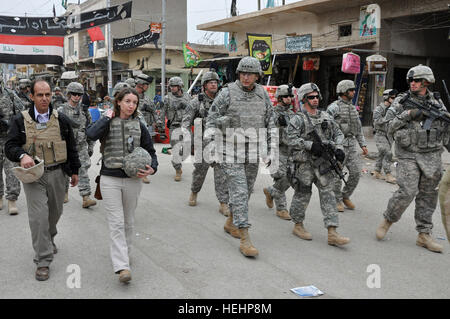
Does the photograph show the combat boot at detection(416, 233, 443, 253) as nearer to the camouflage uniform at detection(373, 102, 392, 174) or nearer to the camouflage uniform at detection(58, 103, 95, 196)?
the camouflage uniform at detection(373, 102, 392, 174)

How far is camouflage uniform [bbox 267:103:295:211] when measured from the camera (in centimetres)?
615

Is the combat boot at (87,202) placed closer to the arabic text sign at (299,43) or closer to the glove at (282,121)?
the glove at (282,121)

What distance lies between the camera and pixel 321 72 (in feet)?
56.4

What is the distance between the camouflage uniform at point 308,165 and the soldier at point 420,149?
2.35 ft

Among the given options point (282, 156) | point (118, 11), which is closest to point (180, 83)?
point (282, 156)

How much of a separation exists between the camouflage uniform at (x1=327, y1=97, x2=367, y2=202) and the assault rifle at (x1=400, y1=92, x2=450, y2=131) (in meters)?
1.62

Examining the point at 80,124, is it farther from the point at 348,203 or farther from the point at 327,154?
the point at 348,203

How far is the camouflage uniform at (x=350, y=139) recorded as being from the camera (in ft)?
21.2

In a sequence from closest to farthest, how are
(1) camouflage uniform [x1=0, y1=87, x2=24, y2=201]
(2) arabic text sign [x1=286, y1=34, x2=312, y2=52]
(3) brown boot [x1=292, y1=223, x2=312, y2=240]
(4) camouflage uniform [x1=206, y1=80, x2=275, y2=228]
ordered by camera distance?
1. (4) camouflage uniform [x1=206, y1=80, x2=275, y2=228]
2. (3) brown boot [x1=292, y1=223, x2=312, y2=240]
3. (1) camouflage uniform [x1=0, y1=87, x2=24, y2=201]
4. (2) arabic text sign [x1=286, y1=34, x2=312, y2=52]

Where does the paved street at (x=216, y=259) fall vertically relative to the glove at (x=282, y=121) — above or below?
below

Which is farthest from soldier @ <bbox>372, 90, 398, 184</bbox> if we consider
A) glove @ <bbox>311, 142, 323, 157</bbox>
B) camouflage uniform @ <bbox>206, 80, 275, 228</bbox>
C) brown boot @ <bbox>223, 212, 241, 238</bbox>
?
brown boot @ <bbox>223, 212, 241, 238</bbox>

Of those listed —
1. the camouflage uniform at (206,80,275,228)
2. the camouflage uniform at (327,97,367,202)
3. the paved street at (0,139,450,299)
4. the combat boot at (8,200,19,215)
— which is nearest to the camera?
the paved street at (0,139,450,299)

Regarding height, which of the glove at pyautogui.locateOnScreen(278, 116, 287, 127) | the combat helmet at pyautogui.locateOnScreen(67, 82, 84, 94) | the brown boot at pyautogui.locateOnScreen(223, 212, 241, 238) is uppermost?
the combat helmet at pyautogui.locateOnScreen(67, 82, 84, 94)

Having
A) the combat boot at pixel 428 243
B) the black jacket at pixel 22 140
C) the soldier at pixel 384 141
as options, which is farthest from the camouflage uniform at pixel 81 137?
the soldier at pixel 384 141
